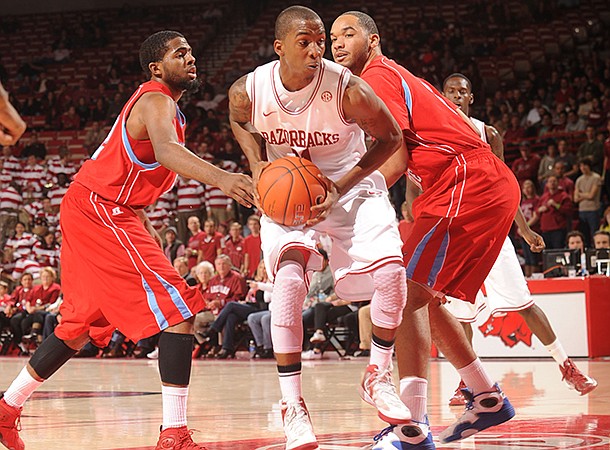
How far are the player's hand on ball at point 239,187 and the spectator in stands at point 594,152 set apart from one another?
33.1 feet

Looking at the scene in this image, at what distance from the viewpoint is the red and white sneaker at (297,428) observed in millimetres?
3488

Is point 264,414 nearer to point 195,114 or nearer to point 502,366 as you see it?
point 502,366

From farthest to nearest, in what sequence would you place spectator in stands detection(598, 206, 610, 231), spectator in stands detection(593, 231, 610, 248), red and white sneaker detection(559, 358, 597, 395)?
spectator in stands detection(598, 206, 610, 231) < spectator in stands detection(593, 231, 610, 248) < red and white sneaker detection(559, 358, 597, 395)

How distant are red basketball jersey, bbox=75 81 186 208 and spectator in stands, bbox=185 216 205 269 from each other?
8.88 metres

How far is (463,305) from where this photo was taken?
246 inches

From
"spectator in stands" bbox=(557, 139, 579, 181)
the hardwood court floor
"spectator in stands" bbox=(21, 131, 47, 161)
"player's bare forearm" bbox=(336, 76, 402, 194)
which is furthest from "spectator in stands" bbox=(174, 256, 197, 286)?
"player's bare forearm" bbox=(336, 76, 402, 194)

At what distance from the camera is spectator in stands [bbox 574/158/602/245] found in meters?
12.1

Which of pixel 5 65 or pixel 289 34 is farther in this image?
pixel 5 65

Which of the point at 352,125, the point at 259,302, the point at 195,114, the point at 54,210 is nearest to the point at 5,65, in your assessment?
the point at 195,114

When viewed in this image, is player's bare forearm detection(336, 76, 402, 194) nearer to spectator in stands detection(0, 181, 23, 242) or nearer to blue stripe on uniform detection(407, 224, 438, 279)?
blue stripe on uniform detection(407, 224, 438, 279)

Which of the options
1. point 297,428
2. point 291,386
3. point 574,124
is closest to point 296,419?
point 297,428

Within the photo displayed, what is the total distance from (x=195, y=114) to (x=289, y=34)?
643 inches

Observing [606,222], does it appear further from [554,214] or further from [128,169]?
[128,169]

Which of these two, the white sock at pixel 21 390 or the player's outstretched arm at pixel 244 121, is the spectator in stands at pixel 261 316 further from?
the player's outstretched arm at pixel 244 121
